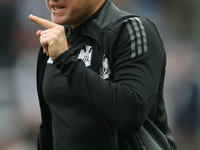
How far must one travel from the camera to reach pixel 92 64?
167cm

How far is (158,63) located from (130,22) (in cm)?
22

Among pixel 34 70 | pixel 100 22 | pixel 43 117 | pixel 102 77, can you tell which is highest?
pixel 100 22

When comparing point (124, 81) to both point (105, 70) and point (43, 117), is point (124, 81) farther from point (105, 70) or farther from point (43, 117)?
point (43, 117)

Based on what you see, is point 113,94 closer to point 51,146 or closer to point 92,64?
point 92,64

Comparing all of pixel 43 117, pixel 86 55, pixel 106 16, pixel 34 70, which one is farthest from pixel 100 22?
pixel 34 70

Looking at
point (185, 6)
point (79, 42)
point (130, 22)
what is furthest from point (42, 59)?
point (185, 6)

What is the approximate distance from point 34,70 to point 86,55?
3264 mm

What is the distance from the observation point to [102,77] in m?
1.65

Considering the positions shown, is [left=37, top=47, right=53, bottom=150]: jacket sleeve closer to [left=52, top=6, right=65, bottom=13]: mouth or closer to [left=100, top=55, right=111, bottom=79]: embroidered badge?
[left=52, top=6, right=65, bottom=13]: mouth

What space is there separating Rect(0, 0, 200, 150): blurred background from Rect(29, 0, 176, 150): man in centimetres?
282

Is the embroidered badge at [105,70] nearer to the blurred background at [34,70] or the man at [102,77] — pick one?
the man at [102,77]

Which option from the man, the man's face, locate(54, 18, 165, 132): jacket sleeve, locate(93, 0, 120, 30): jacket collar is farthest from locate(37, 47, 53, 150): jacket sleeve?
locate(54, 18, 165, 132): jacket sleeve

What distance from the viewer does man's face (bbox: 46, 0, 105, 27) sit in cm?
181

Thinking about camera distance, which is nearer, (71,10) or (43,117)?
(71,10)
